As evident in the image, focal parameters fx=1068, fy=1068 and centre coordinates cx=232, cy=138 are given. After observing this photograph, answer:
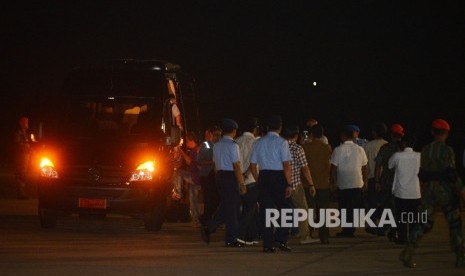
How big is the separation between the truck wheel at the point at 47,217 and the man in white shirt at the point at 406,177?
622cm

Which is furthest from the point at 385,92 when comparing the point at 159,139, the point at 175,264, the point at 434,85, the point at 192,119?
the point at 175,264

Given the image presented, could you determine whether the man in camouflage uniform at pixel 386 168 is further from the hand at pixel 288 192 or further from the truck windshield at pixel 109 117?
the truck windshield at pixel 109 117

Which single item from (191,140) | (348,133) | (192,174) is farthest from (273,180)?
(191,140)

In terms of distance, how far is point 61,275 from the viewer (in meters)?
12.0

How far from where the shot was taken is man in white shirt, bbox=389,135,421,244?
15414 millimetres

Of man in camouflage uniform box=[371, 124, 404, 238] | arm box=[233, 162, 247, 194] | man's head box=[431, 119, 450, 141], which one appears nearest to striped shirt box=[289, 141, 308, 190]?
arm box=[233, 162, 247, 194]

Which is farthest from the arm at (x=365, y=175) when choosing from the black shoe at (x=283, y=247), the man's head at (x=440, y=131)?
the man's head at (x=440, y=131)

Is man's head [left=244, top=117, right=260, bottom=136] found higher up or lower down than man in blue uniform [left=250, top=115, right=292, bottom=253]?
higher up

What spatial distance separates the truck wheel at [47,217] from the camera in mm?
18438

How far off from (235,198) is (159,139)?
2.83 metres

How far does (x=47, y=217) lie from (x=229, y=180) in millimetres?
4241

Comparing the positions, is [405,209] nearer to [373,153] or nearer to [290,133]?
[290,133]

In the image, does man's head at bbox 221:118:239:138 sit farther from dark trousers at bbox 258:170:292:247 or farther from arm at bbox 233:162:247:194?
dark trousers at bbox 258:170:292:247

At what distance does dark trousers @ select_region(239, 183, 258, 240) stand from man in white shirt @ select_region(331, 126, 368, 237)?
1.56 metres
